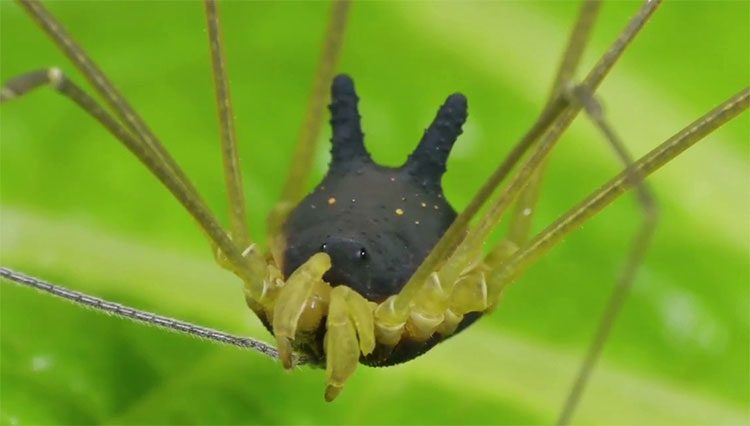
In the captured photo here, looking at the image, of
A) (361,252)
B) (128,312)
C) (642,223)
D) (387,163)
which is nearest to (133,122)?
(128,312)

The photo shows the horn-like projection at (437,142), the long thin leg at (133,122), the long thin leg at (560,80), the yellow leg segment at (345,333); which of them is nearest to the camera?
the long thin leg at (133,122)

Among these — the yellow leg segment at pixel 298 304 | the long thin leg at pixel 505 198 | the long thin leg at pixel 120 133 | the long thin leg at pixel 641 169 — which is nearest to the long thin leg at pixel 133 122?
the long thin leg at pixel 120 133

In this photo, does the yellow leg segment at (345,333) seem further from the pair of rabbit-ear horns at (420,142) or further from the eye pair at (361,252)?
the pair of rabbit-ear horns at (420,142)

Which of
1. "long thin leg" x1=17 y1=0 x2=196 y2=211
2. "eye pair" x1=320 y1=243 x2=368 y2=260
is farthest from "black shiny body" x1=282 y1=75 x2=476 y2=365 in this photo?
"long thin leg" x1=17 y1=0 x2=196 y2=211

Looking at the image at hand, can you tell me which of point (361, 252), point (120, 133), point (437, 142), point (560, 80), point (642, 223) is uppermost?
point (560, 80)

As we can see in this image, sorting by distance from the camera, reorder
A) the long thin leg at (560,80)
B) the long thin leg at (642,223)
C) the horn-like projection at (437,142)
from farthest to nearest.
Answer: the horn-like projection at (437,142) < the long thin leg at (560,80) < the long thin leg at (642,223)

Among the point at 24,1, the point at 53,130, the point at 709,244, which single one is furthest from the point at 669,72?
the point at 24,1

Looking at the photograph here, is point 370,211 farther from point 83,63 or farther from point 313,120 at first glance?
point 83,63

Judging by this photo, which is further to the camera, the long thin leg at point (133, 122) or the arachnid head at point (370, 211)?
the arachnid head at point (370, 211)
